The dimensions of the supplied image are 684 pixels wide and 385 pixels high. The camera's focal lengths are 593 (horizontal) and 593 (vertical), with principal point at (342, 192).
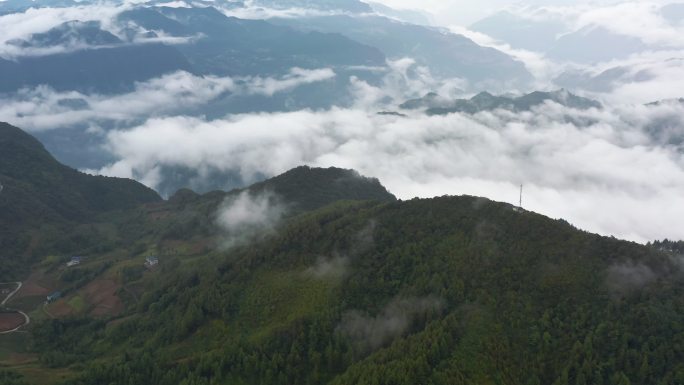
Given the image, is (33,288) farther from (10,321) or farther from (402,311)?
(402,311)

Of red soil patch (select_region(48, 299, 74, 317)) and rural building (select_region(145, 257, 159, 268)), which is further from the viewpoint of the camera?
rural building (select_region(145, 257, 159, 268))

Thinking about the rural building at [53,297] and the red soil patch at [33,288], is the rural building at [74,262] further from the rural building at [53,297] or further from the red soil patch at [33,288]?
the rural building at [53,297]

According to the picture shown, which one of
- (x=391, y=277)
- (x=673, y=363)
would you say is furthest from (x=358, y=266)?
(x=673, y=363)

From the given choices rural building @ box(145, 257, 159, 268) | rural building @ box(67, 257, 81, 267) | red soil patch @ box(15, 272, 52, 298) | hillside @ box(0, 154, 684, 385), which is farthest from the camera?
rural building @ box(67, 257, 81, 267)

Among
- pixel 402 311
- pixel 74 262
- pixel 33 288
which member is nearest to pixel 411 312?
pixel 402 311

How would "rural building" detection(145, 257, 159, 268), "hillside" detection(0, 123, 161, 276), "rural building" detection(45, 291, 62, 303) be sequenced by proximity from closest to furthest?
"rural building" detection(45, 291, 62, 303)
"rural building" detection(145, 257, 159, 268)
"hillside" detection(0, 123, 161, 276)

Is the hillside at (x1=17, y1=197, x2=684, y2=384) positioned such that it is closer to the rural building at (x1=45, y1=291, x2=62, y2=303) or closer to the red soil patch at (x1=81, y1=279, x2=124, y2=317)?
the red soil patch at (x1=81, y1=279, x2=124, y2=317)

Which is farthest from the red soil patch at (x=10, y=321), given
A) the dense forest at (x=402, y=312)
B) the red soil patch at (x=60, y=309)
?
the dense forest at (x=402, y=312)

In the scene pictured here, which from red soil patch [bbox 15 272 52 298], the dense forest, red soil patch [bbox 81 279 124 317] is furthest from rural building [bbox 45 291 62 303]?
the dense forest
